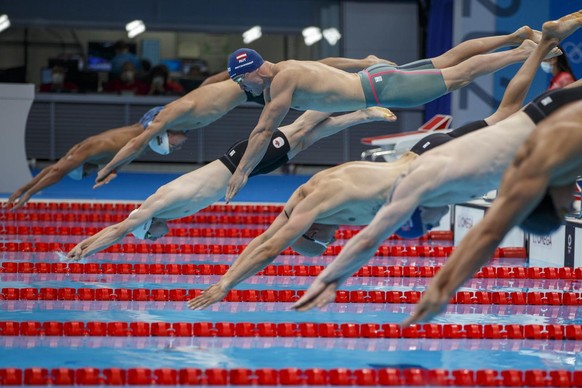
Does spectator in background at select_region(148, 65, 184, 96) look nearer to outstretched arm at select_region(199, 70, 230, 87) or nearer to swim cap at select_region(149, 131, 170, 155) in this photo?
outstretched arm at select_region(199, 70, 230, 87)

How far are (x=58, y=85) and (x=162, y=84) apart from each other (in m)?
1.88

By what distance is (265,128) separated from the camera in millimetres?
6559

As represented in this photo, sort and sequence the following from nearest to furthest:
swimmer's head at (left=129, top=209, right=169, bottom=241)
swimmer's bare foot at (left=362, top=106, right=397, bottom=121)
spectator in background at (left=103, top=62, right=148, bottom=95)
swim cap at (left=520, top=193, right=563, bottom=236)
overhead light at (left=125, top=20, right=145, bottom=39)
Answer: swim cap at (left=520, top=193, right=563, bottom=236) < swimmer's bare foot at (left=362, top=106, right=397, bottom=121) < swimmer's head at (left=129, top=209, right=169, bottom=241) < spectator in background at (left=103, top=62, right=148, bottom=95) < overhead light at (left=125, top=20, right=145, bottom=39)

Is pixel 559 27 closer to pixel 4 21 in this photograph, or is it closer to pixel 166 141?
pixel 166 141

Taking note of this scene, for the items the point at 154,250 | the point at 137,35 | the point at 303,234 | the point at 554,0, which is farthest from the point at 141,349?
the point at 137,35

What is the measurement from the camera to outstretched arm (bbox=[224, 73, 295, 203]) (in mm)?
6574

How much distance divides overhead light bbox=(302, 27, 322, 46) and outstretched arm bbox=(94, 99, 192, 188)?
1114 centimetres

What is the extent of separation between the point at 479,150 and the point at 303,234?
1.73 meters

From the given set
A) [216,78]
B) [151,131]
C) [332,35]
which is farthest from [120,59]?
[151,131]

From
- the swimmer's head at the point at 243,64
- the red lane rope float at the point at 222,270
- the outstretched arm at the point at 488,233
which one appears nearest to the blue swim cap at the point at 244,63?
the swimmer's head at the point at 243,64

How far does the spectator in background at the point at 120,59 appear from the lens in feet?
62.4

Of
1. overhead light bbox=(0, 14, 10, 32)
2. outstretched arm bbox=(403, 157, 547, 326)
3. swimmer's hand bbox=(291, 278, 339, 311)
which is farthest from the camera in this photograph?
overhead light bbox=(0, 14, 10, 32)

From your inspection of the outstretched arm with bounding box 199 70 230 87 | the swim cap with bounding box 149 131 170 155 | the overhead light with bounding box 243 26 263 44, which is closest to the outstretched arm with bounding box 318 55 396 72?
the outstretched arm with bounding box 199 70 230 87

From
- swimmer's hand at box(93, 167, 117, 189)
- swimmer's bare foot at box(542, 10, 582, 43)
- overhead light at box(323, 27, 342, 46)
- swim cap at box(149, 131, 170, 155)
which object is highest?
overhead light at box(323, 27, 342, 46)
